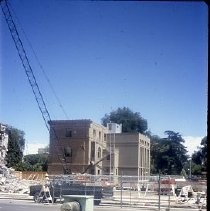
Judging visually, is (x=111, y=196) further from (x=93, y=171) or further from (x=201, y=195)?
(x=93, y=171)

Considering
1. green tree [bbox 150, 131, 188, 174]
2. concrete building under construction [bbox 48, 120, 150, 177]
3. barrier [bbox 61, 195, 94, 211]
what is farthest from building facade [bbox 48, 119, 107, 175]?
barrier [bbox 61, 195, 94, 211]

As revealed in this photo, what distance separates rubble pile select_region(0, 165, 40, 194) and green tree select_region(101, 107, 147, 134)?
181ft

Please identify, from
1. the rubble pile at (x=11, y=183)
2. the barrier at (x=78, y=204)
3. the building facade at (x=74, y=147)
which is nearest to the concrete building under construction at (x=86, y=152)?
the building facade at (x=74, y=147)

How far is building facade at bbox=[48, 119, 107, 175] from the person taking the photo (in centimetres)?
7219

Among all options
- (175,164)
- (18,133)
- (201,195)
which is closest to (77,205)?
(201,195)

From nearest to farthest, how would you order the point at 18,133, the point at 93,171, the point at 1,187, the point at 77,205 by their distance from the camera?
the point at 77,205, the point at 1,187, the point at 93,171, the point at 18,133

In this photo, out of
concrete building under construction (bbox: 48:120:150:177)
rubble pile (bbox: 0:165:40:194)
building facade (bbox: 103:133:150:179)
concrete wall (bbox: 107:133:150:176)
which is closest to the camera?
rubble pile (bbox: 0:165:40:194)

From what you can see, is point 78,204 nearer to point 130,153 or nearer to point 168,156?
point 130,153

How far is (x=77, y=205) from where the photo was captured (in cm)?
1172

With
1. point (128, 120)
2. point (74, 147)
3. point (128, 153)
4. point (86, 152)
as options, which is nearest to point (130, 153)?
point (128, 153)

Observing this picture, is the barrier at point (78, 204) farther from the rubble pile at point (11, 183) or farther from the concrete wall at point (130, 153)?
the concrete wall at point (130, 153)

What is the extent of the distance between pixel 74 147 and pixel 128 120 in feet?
148

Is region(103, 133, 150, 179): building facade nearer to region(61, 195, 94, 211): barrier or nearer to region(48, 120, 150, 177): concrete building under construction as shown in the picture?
region(48, 120, 150, 177): concrete building under construction

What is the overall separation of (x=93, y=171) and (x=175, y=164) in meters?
38.6
